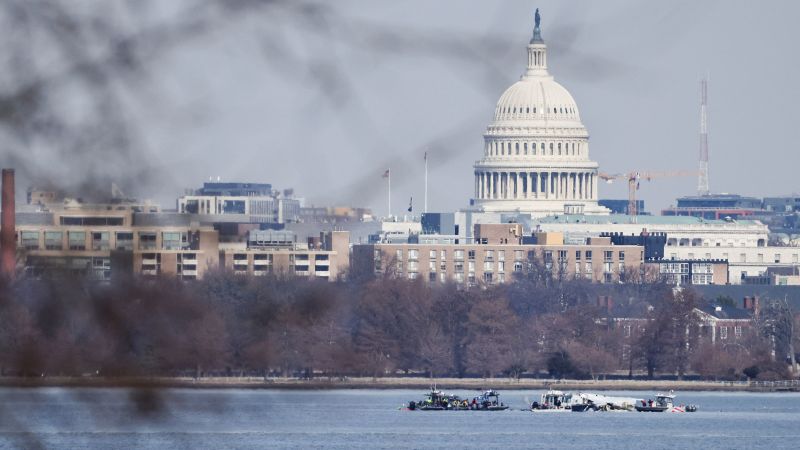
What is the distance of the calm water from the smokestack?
0.57 ft

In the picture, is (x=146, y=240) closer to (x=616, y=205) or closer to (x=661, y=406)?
(x=661, y=406)

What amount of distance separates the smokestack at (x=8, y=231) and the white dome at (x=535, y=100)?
704 mm

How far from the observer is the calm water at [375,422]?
343cm

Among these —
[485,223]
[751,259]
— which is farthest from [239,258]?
[751,259]

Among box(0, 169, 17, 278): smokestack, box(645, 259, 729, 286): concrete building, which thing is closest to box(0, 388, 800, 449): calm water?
box(0, 169, 17, 278): smokestack

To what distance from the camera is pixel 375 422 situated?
6669 cm

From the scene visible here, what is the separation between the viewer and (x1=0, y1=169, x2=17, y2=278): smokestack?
11.2 feet

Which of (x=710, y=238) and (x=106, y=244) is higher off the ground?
(x=710, y=238)

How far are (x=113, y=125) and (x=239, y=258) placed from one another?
16.8 inches

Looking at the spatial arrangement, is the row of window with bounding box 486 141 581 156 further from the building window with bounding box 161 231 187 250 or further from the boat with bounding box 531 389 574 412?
the boat with bounding box 531 389 574 412

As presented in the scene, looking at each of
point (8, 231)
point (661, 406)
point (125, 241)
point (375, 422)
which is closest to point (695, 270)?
point (661, 406)

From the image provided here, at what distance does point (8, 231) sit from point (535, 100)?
79.4 inches

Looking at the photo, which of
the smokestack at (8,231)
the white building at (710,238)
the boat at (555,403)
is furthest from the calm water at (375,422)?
the white building at (710,238)

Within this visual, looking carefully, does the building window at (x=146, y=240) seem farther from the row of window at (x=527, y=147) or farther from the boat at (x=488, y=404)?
the boat at (x=488, y=404)
